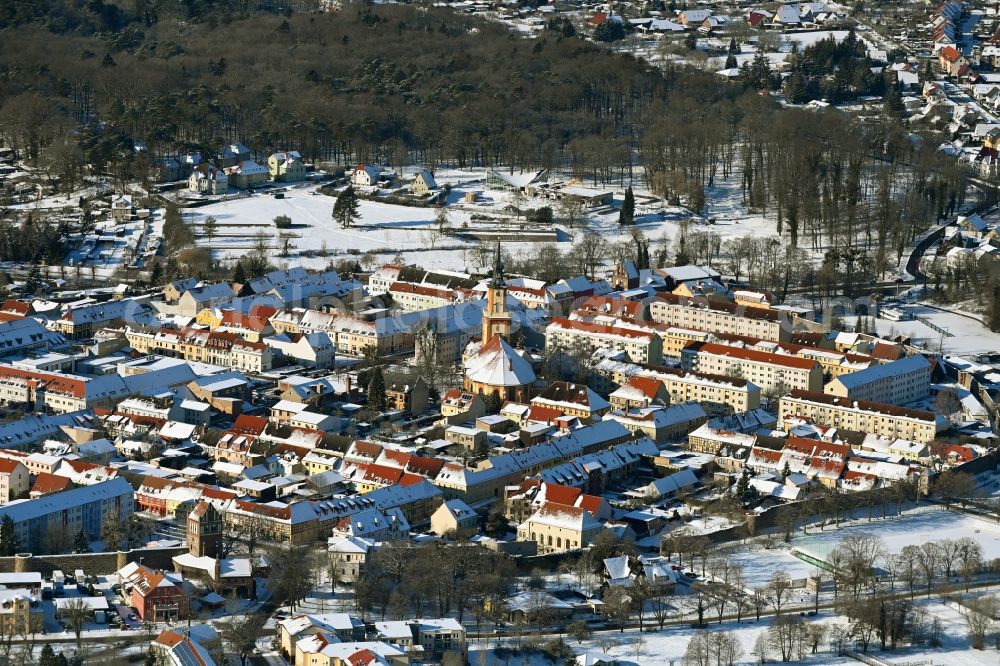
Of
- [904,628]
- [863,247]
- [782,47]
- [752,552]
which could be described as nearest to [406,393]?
[752,552]

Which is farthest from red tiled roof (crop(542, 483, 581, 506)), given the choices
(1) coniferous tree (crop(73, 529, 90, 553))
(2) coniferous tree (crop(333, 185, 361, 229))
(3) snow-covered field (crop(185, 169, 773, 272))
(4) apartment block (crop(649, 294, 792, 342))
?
(2) coniferous tree (crop(333, 185, 361, 229))

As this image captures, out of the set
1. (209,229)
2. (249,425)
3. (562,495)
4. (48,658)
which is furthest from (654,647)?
(209,229)

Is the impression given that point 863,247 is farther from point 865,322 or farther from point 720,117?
point 720,117

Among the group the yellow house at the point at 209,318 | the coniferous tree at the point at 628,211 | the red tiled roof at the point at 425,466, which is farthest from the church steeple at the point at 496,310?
the coniferous tree at the point at 628,211

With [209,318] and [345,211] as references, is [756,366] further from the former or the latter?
[345,211]

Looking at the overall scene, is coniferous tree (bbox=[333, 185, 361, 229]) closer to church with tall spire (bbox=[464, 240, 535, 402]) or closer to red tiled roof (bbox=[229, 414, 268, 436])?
church with tall spire (bbox=[464, 240, 535, 402])

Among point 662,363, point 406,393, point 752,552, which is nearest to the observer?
point 752,552

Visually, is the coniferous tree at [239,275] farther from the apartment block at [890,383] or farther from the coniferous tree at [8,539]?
the coniferous tree at [8,539]

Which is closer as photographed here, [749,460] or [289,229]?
[749,460]

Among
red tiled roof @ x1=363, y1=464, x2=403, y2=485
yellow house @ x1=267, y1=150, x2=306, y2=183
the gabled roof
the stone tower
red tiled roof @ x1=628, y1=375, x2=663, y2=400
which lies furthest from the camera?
yellow house @ x1=267, y1=150, x2=306, y2=183

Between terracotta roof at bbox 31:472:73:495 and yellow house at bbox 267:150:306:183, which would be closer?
terracotta roof at bbox 31:472:73:495

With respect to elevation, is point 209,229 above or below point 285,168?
below
